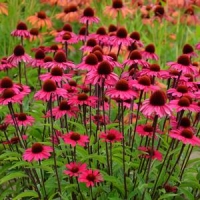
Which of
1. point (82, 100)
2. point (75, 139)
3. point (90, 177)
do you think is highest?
point (82, 100)

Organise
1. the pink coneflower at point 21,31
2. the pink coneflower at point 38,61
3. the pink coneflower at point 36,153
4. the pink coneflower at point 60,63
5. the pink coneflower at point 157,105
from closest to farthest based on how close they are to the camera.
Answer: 1. the pink coneflower at point 157,105
2. the pink coneflower at point 36,153
3. the pink coneflower at point 60,63
4. the pink coneflower at point 38,61
5. the pink coneflower at point 21,31

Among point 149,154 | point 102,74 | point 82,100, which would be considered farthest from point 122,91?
point 149,154

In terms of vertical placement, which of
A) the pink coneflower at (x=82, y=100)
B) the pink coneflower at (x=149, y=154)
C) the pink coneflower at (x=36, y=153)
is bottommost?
the pink coneflower at (x=149, y=154)

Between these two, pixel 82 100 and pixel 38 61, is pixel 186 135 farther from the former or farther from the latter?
pixel 38 61

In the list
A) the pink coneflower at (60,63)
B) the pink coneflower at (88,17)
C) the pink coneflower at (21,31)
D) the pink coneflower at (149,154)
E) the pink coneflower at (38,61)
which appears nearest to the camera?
the pink coneflower at (149,154)

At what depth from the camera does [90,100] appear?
2.11m

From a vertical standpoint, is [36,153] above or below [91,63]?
below

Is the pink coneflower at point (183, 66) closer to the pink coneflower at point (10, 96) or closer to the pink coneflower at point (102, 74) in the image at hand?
the pink coneflower at point (102, 74)

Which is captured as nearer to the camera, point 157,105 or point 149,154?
point 157,105

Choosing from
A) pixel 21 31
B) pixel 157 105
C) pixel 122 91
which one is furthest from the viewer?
pixel 21 31

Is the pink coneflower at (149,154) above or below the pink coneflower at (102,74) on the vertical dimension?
below

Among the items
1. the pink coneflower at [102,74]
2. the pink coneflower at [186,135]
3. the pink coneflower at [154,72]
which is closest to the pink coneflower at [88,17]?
the pink coneflower at [154,72]

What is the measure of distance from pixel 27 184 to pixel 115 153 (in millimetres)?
483

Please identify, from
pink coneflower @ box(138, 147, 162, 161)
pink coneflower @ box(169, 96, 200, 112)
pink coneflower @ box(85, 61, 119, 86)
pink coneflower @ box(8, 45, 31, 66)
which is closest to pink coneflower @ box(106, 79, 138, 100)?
pink coneflower @ box(85, 61, 119, 86)
